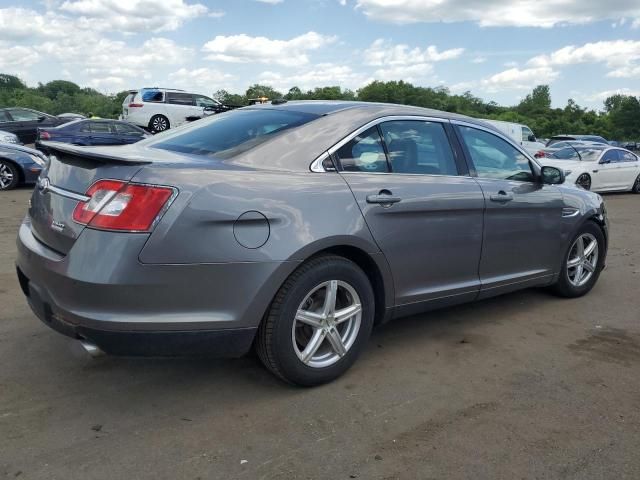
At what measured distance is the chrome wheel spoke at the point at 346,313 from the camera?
337 cm

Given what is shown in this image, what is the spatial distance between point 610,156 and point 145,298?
15667mm

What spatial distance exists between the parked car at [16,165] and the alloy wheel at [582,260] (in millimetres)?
9796

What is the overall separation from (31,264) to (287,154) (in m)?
1.44

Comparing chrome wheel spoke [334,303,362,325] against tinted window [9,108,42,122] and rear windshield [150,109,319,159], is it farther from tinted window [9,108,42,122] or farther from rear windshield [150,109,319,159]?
tinted window [9,108,42,122]

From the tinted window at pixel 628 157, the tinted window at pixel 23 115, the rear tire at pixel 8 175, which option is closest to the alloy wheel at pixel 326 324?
the rear tire at pixel 8 175

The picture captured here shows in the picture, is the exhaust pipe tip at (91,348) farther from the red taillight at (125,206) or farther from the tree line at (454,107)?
the tree line at (454,107)

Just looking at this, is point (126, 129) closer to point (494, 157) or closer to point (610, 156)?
point (610, 156)

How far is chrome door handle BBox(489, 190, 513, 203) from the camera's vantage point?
421 cm

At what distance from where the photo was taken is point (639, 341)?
14.1 ft

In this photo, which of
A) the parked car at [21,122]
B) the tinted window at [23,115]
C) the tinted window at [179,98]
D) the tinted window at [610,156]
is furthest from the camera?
the tinted window at [179,98]

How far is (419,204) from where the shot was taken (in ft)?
12.1

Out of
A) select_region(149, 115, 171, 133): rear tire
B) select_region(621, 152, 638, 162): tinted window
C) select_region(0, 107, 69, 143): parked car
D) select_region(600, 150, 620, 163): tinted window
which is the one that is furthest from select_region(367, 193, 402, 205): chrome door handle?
select_region(149, 115, 171, 133): rear tire

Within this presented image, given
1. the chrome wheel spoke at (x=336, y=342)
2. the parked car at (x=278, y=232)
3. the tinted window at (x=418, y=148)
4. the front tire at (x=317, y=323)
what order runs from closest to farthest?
Result: the parked car at (x=278, y=232) → the front tire at (x=317, y=323) → the chrome wheel spoke at (x=336, y=342) → the tinted window at (x=418, y=148)

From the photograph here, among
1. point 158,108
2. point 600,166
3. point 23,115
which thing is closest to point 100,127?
point 23,115
